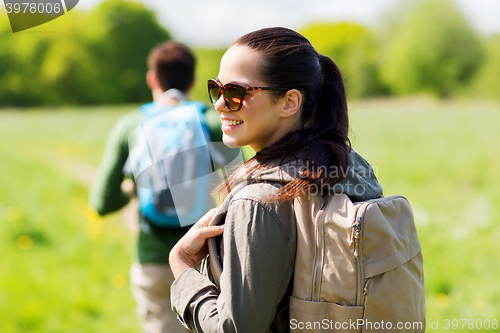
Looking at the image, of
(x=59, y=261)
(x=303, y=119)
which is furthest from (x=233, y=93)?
(x=59, y=261)

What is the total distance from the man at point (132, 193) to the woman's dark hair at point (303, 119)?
4.24ft

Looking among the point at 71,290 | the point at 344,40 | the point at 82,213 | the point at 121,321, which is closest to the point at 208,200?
the point at 121,321

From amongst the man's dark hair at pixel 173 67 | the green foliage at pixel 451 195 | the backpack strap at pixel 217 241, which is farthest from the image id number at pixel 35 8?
the backpack strap at pixel 217 241

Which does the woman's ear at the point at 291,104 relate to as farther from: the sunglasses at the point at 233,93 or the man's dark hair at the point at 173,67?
the man's dark hair at the point at 173,67

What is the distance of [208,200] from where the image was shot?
2568 millimetres

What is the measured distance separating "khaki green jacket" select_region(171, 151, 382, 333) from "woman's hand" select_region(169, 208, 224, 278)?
4.2 inches

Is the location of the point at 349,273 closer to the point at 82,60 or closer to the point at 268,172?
the point at 268,172

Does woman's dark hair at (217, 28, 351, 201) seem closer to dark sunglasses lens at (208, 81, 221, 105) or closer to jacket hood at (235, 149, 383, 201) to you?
jacket hood at (235, 149, 383, 201)

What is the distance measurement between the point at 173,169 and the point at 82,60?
239 feet

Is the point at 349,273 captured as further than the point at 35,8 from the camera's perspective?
No

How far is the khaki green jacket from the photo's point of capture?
130 centimetres

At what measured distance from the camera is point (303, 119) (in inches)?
62.4

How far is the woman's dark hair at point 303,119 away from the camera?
1397 millimetres

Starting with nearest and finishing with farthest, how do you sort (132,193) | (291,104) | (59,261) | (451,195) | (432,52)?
(291,104), (132,193), (59,261), (451,195), (432,52)
